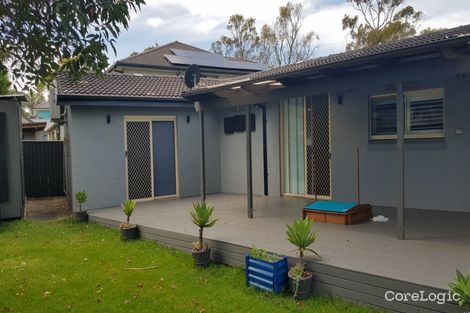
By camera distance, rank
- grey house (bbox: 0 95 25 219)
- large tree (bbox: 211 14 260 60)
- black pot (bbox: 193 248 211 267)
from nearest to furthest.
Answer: black pot (bbox: 193 248 211 267)
grey house (bbox: 0 95 25 219)
large tree (bbox: 211 14 260 60)

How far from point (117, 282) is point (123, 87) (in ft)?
20.5

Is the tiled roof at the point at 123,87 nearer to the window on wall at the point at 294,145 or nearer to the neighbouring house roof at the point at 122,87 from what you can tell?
the neighbouring house roof at the point at 122,87

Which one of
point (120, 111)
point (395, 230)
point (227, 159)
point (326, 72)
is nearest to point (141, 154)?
point (120, 111)

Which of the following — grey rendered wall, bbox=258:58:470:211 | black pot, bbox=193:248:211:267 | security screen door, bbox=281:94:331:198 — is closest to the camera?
black pot, bbox=193:248:211:267

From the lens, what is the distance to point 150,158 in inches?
403

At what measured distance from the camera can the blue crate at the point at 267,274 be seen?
437 centimetres

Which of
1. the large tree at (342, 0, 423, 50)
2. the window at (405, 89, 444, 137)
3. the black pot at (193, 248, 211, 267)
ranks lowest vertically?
the black pot at (193, 248, 211, 267)

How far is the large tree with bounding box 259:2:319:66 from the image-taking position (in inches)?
1214

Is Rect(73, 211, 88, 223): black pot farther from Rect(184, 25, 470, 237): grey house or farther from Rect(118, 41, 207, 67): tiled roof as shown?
Rect(118, 41, 207, 67): tiled roof

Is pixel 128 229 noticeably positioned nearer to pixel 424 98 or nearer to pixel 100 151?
pixel 100 151

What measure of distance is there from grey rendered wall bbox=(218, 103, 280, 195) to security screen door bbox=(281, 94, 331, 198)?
9.5 inches

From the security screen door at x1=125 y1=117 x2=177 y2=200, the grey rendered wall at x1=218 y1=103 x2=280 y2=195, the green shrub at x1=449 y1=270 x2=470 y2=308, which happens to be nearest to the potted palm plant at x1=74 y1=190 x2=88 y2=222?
the security screen door at x1=125 y1=117 x2=177 y2=200

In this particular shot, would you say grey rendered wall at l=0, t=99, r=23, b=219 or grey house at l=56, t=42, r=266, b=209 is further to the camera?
grey house at l=56, t=42, r=266, b=209

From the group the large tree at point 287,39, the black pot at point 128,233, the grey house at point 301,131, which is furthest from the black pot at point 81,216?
the large tree at point 287,39
